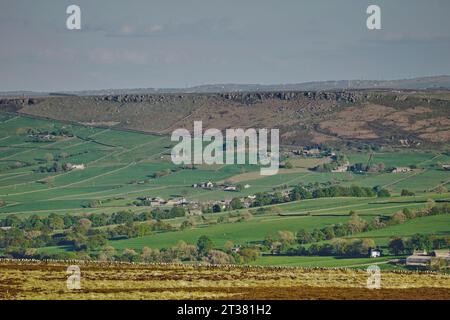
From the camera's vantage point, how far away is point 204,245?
93250 millimetres

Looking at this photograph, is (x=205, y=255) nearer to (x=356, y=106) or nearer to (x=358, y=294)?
(x=358, y=294)

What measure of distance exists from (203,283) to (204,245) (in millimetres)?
47440

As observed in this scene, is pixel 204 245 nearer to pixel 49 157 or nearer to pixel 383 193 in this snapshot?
pixel 383 193

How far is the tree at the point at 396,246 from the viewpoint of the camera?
8562 cm

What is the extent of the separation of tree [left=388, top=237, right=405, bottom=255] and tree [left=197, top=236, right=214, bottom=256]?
1657 cm

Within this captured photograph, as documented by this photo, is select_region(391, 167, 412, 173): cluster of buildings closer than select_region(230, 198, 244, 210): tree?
No

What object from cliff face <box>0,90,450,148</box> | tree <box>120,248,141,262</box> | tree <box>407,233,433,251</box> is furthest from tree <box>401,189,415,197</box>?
tree <box>120,248,141,262</box>

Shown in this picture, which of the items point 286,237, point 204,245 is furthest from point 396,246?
point 204,245

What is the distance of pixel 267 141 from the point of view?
180 m

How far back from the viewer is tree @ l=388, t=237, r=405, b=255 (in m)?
85.6

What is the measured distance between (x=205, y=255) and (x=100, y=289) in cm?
4680

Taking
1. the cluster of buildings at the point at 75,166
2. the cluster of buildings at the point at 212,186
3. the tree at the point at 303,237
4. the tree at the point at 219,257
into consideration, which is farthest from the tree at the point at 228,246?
the cluster of buildings at the point at 75,166

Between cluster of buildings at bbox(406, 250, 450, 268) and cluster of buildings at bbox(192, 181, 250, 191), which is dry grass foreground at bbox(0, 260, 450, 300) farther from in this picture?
cluster of buildings at bbox(192, 181, 250, 191)

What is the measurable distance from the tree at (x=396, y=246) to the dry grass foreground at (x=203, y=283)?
3334 centimetres
